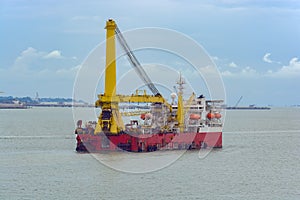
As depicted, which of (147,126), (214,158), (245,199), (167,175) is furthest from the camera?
(147,126)

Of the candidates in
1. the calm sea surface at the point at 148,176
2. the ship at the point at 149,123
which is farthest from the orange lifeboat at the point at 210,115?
the calm sea surface at the point at 148,176

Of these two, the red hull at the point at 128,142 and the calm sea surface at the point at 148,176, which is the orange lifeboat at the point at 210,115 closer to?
the calm sea surface at the point at 148,176

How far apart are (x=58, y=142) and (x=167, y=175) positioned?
51.0ft

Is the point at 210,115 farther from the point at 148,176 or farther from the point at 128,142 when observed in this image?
the point at 148,176

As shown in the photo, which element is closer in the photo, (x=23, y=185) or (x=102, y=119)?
(x=23, y=185)

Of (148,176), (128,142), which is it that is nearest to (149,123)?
(128,142)

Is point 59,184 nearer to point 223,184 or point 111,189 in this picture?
point 111,189

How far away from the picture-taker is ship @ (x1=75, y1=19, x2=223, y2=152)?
1244 inches

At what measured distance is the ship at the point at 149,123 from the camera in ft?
104

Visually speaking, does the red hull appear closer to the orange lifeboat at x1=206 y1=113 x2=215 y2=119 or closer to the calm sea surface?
the calm sea surface

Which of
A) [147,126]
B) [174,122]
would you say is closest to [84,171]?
[147,126]

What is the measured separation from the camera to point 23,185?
21.4m

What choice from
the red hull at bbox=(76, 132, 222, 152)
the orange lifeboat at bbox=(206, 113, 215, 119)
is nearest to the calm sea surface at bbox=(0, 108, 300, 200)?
the red hull at bbox=(76, 132, 222, 152)

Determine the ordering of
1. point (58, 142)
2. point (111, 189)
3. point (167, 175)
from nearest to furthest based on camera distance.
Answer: point (111, 189) < point (167, 175) < point (58, 142)
